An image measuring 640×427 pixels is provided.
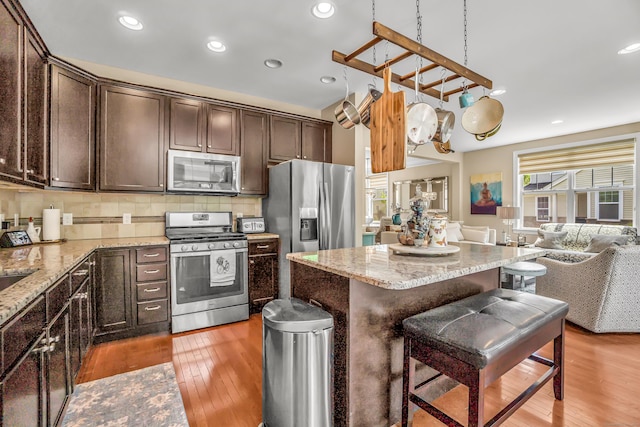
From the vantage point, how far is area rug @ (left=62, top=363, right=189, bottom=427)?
168 centimetres

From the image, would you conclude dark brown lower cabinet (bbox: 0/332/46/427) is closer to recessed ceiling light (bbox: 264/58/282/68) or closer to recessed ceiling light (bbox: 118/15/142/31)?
recessed ceiling light (bbox: 118/15/142/31)

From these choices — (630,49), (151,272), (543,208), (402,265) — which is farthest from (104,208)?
(543,208)

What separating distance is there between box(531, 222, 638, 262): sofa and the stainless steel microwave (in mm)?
4550

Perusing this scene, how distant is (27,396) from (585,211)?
7711mm

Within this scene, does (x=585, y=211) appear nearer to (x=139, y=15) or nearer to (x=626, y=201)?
(x=626, y=201)

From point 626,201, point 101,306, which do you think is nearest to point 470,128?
point 101,306

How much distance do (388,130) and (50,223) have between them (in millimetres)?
2978

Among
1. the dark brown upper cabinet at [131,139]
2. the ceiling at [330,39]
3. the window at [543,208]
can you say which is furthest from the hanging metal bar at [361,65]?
the window at [543,208]

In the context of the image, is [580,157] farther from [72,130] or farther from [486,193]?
[72,130]

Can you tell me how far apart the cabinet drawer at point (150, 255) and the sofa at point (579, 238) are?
16.6ft

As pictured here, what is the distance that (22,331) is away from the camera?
1.07 meters

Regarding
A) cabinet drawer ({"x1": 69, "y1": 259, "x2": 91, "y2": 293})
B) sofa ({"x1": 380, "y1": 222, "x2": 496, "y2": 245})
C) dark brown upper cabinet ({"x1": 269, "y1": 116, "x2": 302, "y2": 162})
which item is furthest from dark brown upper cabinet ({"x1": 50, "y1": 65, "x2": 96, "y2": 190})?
sofa ({"x1": 380, "y1": 222, "x2": 496, "y2": 245})

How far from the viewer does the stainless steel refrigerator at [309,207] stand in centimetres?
332

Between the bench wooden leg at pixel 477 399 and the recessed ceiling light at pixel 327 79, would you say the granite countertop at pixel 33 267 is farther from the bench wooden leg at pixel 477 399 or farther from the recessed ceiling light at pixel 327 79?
the recessed ceiling light at pixel 327 79
